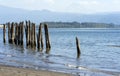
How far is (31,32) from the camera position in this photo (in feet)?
145

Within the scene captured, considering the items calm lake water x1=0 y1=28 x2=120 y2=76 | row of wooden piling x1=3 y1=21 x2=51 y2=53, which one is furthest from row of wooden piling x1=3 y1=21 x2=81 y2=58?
calm lake water x1=0 y1=28 x2=120 y2=76

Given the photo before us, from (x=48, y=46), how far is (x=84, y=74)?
21.8 meters

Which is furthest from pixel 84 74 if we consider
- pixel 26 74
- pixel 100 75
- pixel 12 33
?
pixel 12 33

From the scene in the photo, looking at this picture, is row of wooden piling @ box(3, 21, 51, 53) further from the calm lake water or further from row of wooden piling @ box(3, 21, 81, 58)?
the calm lake water

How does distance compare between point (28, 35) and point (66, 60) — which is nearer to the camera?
point (66, 60)

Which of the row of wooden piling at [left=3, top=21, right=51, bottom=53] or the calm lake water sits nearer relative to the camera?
the calm lake water

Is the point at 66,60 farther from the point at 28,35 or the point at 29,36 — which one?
the point at 28,35

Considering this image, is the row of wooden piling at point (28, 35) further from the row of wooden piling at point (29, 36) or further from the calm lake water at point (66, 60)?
the calm lake water at point (66, 60)

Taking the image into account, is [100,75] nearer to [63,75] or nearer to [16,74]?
[63,75]

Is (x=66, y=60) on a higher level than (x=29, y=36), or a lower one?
lower

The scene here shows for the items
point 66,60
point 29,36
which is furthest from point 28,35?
point 66,60

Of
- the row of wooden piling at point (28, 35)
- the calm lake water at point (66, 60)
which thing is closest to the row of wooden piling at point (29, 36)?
the row of wooden piling at point (28, 35)

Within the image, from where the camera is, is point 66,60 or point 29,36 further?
point 29,36

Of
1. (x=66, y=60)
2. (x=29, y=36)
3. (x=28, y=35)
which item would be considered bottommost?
(x=66, y=60)
